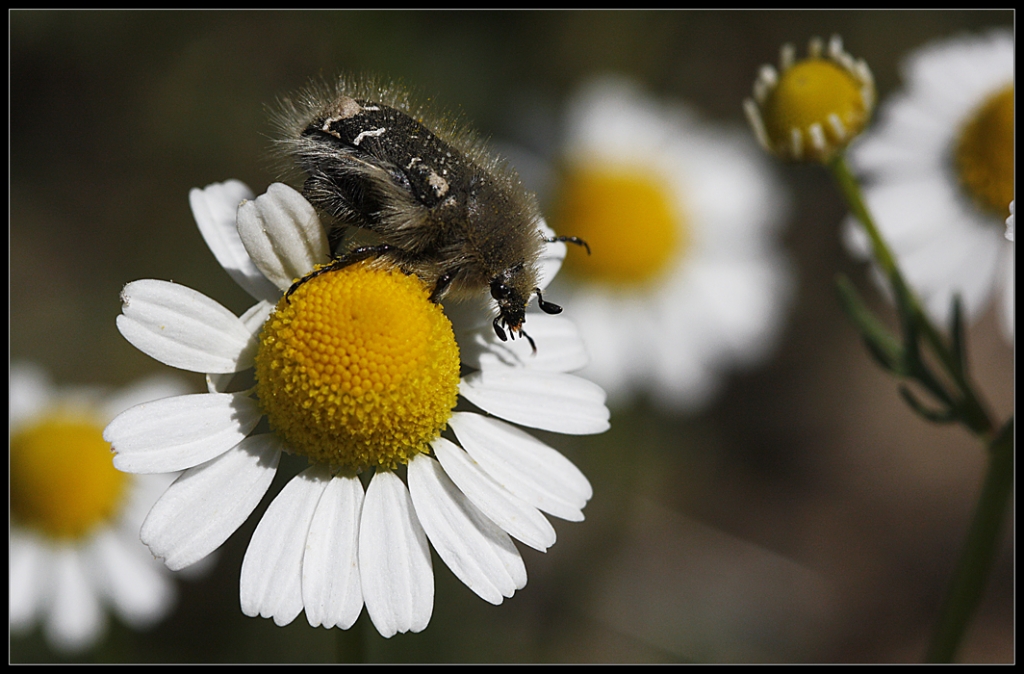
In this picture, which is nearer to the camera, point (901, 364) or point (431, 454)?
point (431, 454)

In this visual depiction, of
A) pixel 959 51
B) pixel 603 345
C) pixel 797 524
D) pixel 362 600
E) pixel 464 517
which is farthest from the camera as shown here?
pixel 797 524

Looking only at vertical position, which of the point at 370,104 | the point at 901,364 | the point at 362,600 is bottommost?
A: the point at 362,600

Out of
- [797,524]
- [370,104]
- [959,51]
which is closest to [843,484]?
[797,524]

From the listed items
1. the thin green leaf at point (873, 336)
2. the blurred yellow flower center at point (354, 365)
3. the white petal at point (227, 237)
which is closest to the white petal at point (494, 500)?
the blurred yellow flower center at point (354, 365)

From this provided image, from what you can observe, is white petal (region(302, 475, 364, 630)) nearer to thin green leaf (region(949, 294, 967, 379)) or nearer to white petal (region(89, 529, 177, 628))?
thin green leaf (region(949, 294, 967, 379))

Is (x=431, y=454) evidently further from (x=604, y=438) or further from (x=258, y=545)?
(x=604, y=438)

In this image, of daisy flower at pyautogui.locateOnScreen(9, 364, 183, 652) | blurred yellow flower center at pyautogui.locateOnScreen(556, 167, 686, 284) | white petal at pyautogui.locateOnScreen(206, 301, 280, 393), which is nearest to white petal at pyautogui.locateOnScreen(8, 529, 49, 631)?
daisy flower at pyautogui.locateOnScreen(9, 364, 183, 652)

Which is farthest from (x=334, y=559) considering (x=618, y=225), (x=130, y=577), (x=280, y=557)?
(x=618, y=225)
